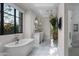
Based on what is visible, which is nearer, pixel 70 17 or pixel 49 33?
pixel 70 17

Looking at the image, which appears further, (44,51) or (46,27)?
(46,27)

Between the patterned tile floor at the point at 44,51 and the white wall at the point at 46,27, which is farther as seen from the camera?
the white wall at the point at 46,27

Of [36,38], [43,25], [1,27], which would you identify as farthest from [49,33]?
[1,27]

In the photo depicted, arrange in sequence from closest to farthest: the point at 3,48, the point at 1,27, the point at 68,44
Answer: the point at 68,44 → the point at 3,48 → the point at 1,27

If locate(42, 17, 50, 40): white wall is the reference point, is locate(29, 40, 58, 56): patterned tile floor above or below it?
below

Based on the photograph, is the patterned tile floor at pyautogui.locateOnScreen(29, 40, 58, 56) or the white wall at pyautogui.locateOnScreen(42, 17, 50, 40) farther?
the white wall at pyautogui.locateOnScreen(42, 17, 50, 40)

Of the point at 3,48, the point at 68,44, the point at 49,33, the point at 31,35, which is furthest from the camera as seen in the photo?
the point at 49,33

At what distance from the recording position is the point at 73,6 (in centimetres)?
349

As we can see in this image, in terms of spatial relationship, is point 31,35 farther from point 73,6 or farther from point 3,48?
point 73,6

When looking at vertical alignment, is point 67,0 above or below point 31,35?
above

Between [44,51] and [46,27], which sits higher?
[46,27]

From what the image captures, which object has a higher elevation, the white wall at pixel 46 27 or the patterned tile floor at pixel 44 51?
the white wall at pixel 46 27

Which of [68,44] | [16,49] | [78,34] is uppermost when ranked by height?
[78,34]

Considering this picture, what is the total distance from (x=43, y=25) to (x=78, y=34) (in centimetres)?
709
